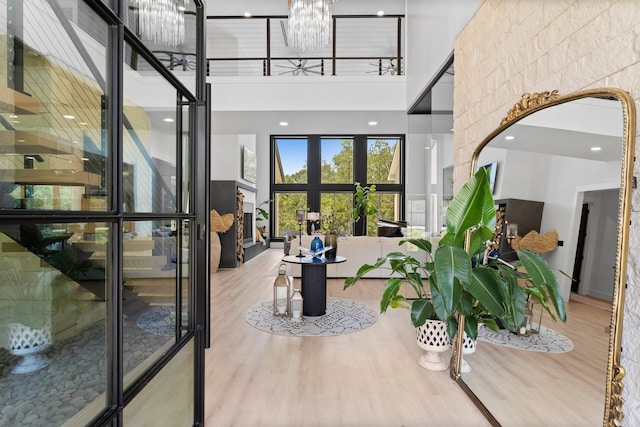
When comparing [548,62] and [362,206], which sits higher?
[548,62]

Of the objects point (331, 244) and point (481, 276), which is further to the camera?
point (331, 244)

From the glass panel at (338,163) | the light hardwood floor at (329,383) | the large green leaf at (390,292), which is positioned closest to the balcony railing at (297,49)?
the glass panel at (338,163)

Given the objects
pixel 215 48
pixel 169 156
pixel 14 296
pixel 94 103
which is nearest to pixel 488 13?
pixel 169 156

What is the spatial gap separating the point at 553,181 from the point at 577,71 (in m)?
0.50

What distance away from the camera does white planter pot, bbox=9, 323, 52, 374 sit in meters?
0.70

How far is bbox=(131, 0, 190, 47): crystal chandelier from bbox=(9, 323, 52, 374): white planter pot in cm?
95

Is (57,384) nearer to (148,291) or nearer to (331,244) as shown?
(148,291)

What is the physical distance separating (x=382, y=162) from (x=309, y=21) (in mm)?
7953

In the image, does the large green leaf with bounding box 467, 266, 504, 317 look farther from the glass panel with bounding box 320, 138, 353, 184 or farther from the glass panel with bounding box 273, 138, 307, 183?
the glass panel with bounding box 273, 138, 307, 183

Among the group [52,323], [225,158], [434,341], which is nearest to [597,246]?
[434,341]

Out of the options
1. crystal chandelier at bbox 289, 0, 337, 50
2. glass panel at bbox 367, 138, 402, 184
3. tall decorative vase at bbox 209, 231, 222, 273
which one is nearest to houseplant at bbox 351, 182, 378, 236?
glass panel at bbox 367, 138, 402, 184

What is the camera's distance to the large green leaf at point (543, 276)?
1.60 m

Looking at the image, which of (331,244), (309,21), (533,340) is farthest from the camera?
(331,244)

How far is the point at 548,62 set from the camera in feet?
5.82
